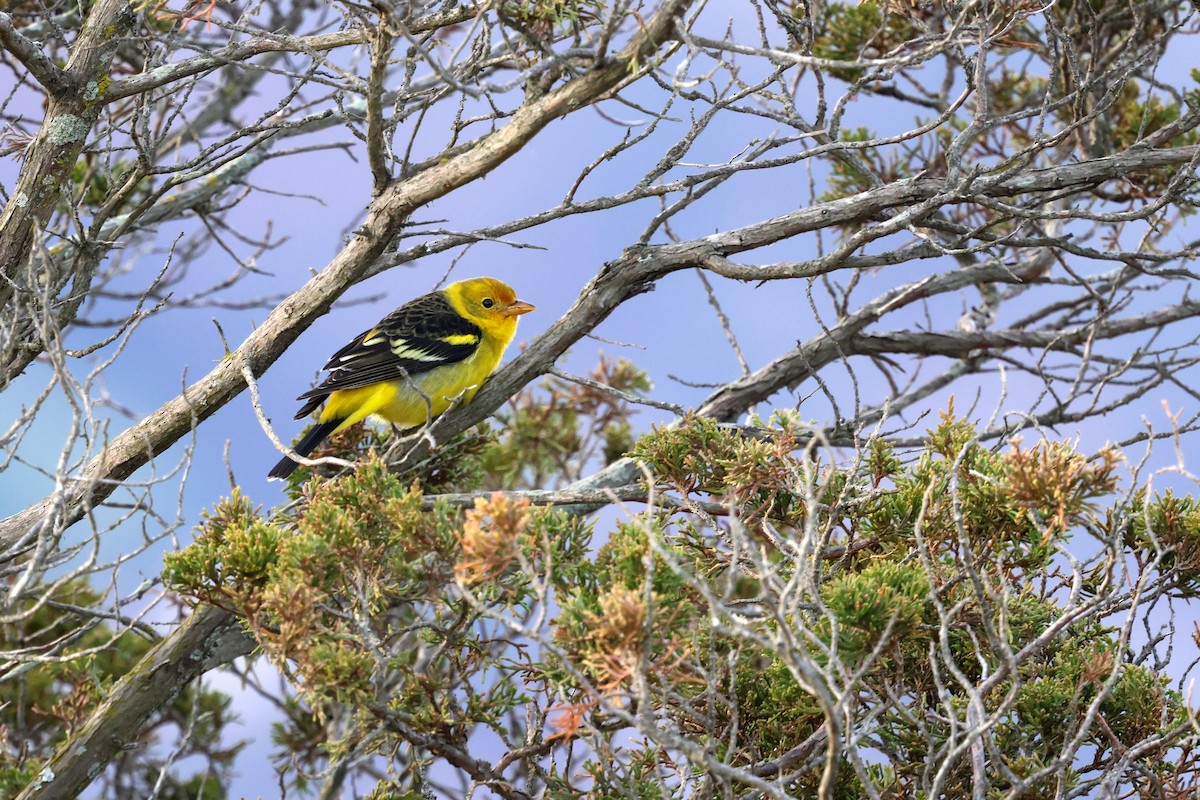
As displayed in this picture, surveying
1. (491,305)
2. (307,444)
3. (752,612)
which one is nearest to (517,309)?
(491,305)

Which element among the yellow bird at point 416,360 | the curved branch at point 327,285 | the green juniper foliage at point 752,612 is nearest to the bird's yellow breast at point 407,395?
the yellow bird at point 416,360

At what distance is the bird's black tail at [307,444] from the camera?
6.27m

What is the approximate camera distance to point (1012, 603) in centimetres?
364

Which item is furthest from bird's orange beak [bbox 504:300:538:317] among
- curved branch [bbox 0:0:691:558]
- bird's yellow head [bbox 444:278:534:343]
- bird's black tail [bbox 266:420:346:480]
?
curved branch [bbox 0:0:691:558]

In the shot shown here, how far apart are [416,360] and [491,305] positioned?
3.01 ft

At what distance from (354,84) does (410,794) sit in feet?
8.71

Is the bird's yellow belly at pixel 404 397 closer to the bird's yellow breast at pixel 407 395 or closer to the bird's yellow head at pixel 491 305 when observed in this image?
the bird's yellow breast at pixel 407 395

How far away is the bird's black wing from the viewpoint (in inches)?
257

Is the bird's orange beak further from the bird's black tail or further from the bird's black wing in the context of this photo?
the bird's black tail

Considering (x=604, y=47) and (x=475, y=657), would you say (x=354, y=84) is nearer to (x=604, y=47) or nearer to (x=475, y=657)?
(x=604, y=47)

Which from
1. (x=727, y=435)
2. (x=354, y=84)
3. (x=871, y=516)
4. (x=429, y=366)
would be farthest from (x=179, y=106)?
(x=871, y=516)

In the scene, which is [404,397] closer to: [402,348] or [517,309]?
[402,348]

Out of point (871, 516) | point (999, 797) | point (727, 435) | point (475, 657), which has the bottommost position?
point (999, 797)

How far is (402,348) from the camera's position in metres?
6.90
